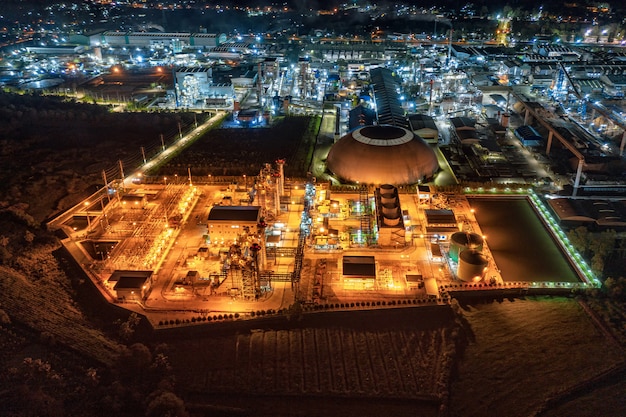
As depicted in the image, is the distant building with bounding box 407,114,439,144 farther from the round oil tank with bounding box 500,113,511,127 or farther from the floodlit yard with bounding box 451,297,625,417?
the floodlit yard with bounding box 451,297,625,417

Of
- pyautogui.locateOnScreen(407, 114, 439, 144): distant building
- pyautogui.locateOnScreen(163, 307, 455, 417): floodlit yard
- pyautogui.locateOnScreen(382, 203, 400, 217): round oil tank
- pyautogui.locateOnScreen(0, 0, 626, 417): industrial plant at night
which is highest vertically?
pyautogui.locateOnScreen(407, 114, 439, 144): distant building

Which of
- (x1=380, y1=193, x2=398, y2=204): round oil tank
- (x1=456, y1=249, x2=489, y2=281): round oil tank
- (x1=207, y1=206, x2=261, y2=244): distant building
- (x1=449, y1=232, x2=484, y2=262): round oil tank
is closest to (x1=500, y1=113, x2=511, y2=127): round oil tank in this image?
(x1=380, y1=193, x2=398, y2=204): round oil tank

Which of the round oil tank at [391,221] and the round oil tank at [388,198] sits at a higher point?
the round oil tank at [388,198]

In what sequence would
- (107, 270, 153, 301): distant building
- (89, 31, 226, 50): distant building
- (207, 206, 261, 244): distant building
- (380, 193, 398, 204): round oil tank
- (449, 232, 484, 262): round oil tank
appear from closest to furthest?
1. (107, 270, 153, 301): distant building
2. (449, 232, 484, 262): round oil tank
3. (207, 206, 261, 244): distant building
4. (380, 193, 398, 204): round oil tank
5. (89, 31, 226, 50): distant building

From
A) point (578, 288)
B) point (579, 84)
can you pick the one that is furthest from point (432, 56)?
point (578, 288)

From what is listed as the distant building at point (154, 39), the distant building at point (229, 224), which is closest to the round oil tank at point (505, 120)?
the distant building at point (229, 224)

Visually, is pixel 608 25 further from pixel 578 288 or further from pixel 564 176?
pixel 578 288

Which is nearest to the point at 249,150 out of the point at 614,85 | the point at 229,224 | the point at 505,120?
the point at 229,224

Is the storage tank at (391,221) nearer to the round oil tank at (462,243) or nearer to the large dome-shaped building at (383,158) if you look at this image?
the round oil tank at (462,243)
